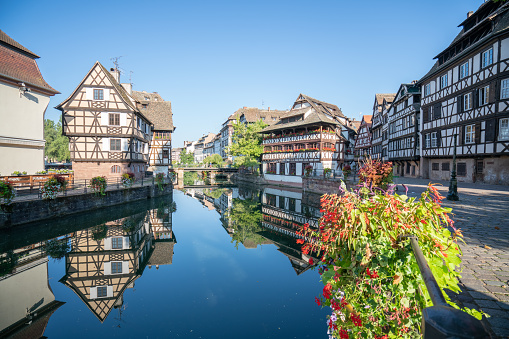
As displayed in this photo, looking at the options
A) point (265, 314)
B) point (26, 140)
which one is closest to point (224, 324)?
point (265, 314)

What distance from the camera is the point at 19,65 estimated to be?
2128 centimetres

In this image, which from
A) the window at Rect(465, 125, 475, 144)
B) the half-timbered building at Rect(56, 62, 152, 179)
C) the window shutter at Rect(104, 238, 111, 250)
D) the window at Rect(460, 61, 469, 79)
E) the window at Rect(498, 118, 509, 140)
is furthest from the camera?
the half-timbered building at Rect(56, 62, 152, 179)

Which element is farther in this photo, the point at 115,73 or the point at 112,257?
the point at 115,73

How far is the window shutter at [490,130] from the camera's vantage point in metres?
21.4

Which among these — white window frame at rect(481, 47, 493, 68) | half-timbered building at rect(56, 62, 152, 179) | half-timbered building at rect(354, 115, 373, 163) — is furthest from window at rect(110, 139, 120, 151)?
half-timbered building at rect(354, 115, 373, 163)

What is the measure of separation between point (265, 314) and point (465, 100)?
1108 inches

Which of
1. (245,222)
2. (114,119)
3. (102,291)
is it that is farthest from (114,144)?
(102,291)

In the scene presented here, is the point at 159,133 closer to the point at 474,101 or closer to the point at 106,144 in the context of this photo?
the point at 106,144

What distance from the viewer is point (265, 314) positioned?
23.3 ft

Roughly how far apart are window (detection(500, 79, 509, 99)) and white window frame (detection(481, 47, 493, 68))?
2126mm

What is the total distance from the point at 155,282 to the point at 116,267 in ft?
8.03

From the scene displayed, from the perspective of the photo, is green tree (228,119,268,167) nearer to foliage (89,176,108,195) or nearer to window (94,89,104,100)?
window (94,89,104,100)

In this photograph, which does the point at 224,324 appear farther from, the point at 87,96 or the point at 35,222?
the point at 87,96

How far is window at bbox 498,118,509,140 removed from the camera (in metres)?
20.8
